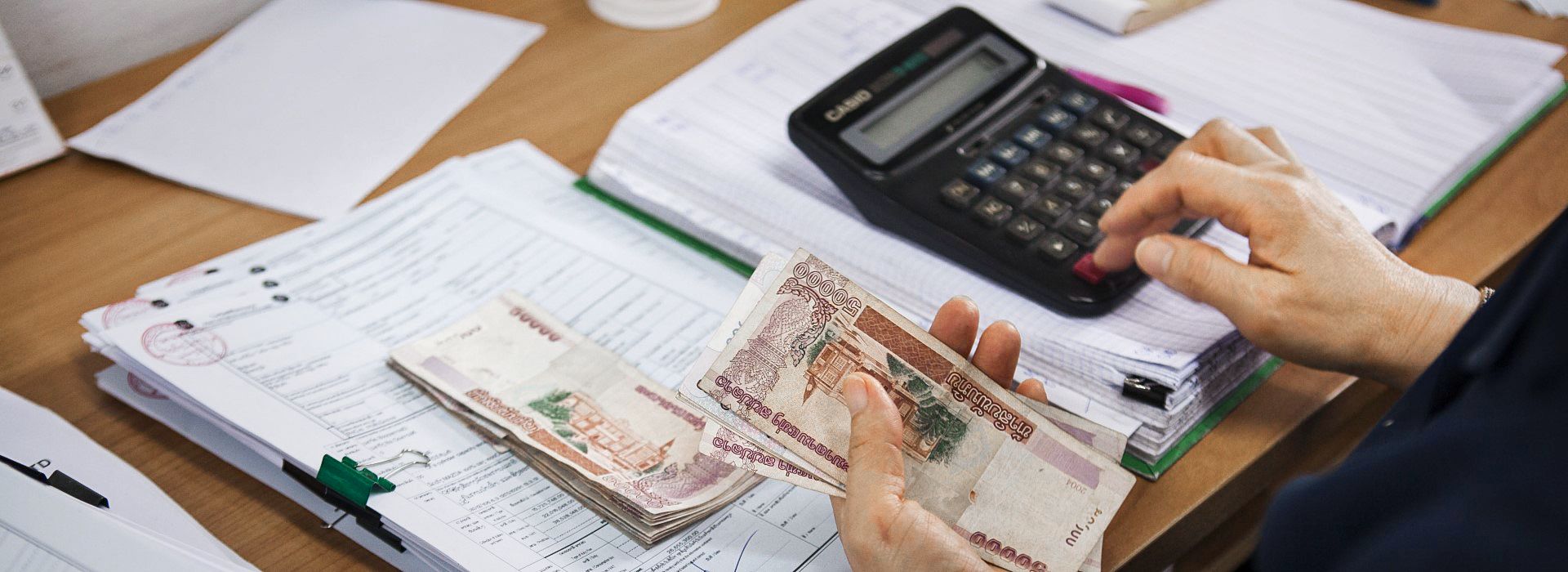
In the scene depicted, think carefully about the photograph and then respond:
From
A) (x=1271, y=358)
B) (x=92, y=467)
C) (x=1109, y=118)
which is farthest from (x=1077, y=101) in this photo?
(x=92, y=467)

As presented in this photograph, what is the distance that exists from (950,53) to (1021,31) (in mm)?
212

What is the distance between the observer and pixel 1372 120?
93 centimetres

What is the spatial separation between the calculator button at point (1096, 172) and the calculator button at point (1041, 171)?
0.02 metres

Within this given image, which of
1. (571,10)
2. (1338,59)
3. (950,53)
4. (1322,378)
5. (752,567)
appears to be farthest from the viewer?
(571,10)

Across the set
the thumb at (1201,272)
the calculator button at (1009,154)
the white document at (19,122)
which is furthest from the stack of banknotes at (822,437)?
the white document at (19,122)

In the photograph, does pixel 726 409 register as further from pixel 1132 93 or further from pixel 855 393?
pixel 1132 93

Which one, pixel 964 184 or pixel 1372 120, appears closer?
pixel 964 184

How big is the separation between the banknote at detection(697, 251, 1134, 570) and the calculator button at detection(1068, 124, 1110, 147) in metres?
0.28

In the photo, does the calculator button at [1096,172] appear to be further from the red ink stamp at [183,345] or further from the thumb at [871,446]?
the red ink stamp at [183,345]

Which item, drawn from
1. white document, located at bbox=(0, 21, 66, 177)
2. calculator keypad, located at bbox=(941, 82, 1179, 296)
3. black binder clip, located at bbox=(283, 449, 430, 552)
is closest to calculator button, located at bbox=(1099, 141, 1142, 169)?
calculator keypad, located at bbox=(941, 82, 1179, 296)

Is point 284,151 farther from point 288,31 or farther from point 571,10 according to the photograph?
point 571,10

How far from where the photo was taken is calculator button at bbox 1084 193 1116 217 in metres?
0.77

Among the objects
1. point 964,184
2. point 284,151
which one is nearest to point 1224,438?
point 964,184

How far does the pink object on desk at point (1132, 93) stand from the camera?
0.94m
